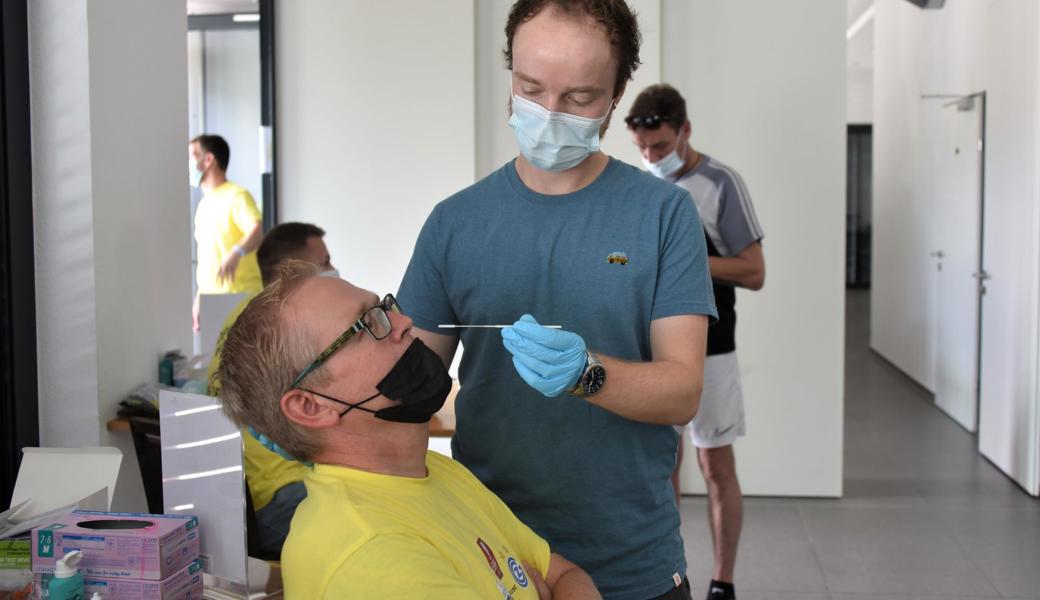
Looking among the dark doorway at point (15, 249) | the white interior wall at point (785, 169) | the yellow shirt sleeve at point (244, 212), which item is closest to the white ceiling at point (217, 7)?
the yellow shirt sleeve at point (244, 212)

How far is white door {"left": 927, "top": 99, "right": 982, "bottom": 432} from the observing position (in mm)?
6160

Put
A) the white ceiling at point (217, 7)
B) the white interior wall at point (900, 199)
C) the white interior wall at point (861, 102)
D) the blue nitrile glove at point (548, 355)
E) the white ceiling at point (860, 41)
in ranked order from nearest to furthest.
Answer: the blue nitrile glove at point (548, 355), the white ceiling at point (217, 7), the white interior wall at point (900, 199), the white ceiling at point (860, 41), the white interior wall at point (861, 102)

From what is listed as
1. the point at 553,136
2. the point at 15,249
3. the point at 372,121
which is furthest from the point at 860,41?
the point at 553,136

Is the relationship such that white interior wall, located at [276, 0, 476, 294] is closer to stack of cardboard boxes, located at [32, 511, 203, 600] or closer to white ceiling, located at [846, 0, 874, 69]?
stack of cardboard boxes, located at [32, 511, 203, 600]

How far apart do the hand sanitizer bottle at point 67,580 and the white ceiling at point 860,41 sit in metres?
10.2

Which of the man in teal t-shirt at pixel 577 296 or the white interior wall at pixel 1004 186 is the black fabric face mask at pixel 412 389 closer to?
the man in teal t-shirt at pixel 577 296

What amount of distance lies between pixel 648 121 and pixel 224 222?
97.2 inches

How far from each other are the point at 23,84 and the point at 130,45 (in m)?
0.38

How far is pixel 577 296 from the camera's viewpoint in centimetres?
151

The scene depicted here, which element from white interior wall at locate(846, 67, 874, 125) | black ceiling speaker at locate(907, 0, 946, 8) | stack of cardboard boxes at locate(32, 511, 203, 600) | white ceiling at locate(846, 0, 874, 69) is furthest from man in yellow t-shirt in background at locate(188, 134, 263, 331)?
white interior wall at locate(846, 67, 874, 125)

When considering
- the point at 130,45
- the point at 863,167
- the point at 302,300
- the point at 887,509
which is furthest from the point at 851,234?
the point at 302,300

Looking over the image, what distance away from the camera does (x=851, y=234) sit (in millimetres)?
14680

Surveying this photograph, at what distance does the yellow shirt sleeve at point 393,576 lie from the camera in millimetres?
1174

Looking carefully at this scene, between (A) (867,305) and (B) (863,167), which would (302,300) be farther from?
(B) (863,167)
